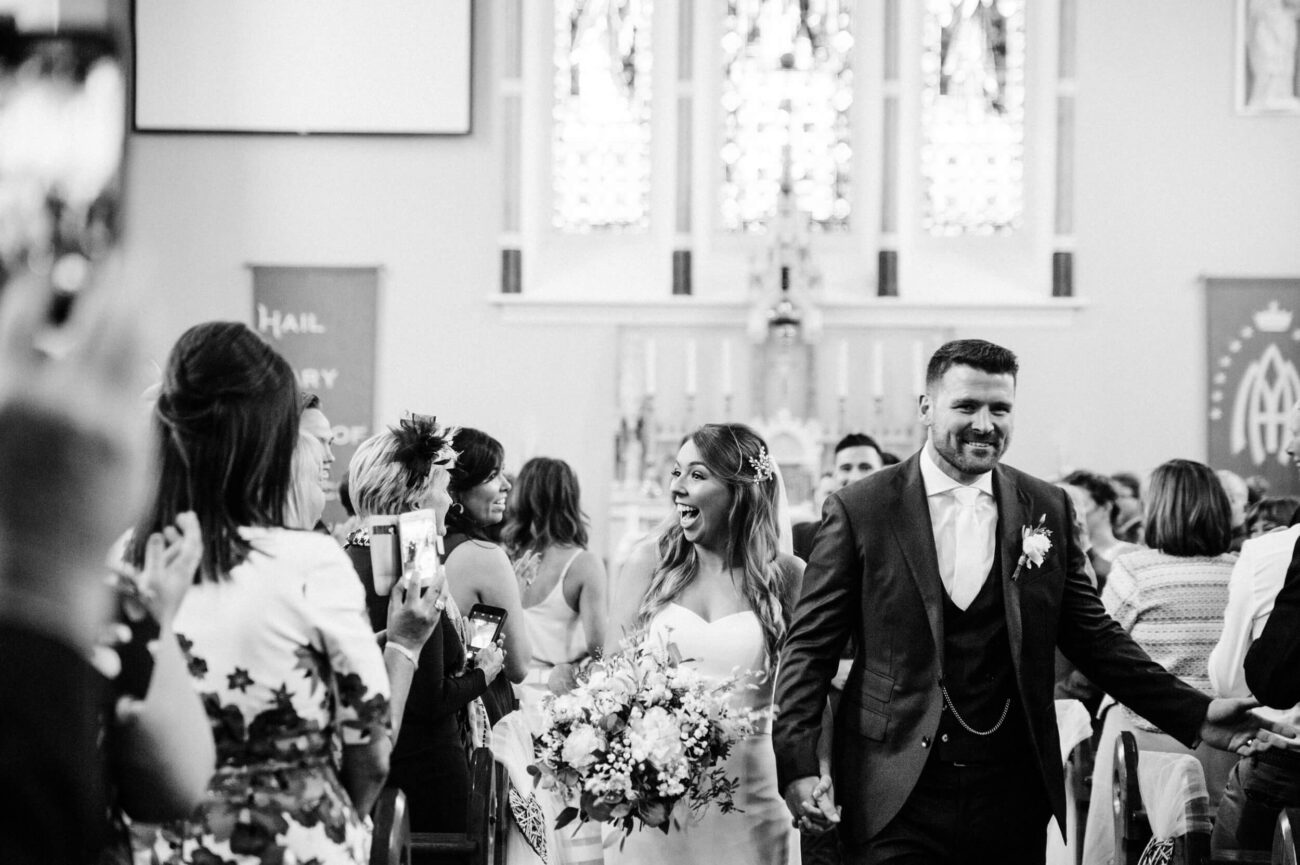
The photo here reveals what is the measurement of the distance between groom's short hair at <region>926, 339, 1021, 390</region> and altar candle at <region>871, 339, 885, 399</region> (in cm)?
815

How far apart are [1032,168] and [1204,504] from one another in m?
7.72

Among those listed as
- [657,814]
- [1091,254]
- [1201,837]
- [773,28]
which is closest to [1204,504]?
[1201,837]

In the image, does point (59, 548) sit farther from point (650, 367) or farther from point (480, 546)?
point (650, 367)

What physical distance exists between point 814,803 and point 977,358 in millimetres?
950

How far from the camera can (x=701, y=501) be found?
3.77m

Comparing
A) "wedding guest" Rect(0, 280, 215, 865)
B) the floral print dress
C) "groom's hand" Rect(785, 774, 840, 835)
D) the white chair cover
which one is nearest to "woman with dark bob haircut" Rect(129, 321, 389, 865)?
the floral print dress

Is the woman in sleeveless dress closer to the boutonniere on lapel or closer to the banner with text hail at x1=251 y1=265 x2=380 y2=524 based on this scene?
the boutonniere on lapel

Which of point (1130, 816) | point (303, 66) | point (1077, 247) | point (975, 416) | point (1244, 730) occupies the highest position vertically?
point (303, 66)

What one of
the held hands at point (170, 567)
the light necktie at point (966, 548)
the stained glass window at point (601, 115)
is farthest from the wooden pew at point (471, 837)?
the stained glass window at point (601, 115)

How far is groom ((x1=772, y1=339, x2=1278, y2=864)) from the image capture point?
118 inches

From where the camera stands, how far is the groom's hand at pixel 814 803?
9.59ft

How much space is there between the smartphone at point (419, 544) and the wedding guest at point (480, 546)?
3.50 ft

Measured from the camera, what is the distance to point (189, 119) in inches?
466

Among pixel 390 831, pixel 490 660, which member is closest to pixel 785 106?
pixel 490 660
